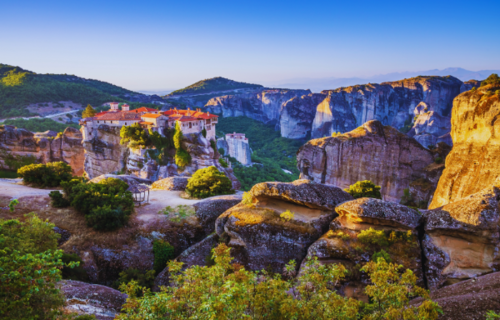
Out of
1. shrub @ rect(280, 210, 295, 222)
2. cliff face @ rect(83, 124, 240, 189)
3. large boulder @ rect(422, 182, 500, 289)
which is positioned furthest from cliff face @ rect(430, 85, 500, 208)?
cliff face @ rect(83, 124, 240, 189)

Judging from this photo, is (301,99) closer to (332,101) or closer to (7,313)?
(332,101)

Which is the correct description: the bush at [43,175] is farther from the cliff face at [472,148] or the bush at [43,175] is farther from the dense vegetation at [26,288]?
the cliff face at [472,148]

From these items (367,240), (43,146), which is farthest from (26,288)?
(43,146)

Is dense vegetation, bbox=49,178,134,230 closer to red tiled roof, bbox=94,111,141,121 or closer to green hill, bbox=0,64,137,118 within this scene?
red tiled roof, bbox=94,111,141,121

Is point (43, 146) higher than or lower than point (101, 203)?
higher

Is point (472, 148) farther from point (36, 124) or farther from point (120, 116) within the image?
point (36, 124)

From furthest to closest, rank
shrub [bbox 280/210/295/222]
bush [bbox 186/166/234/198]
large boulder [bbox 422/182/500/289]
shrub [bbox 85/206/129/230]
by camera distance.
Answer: bush [bbox 186/166/234/198], shrub [bbox 85/206/129/230], shrub [bbox 280/210/295/222], large boulder [bbox 422/182/500/289]
